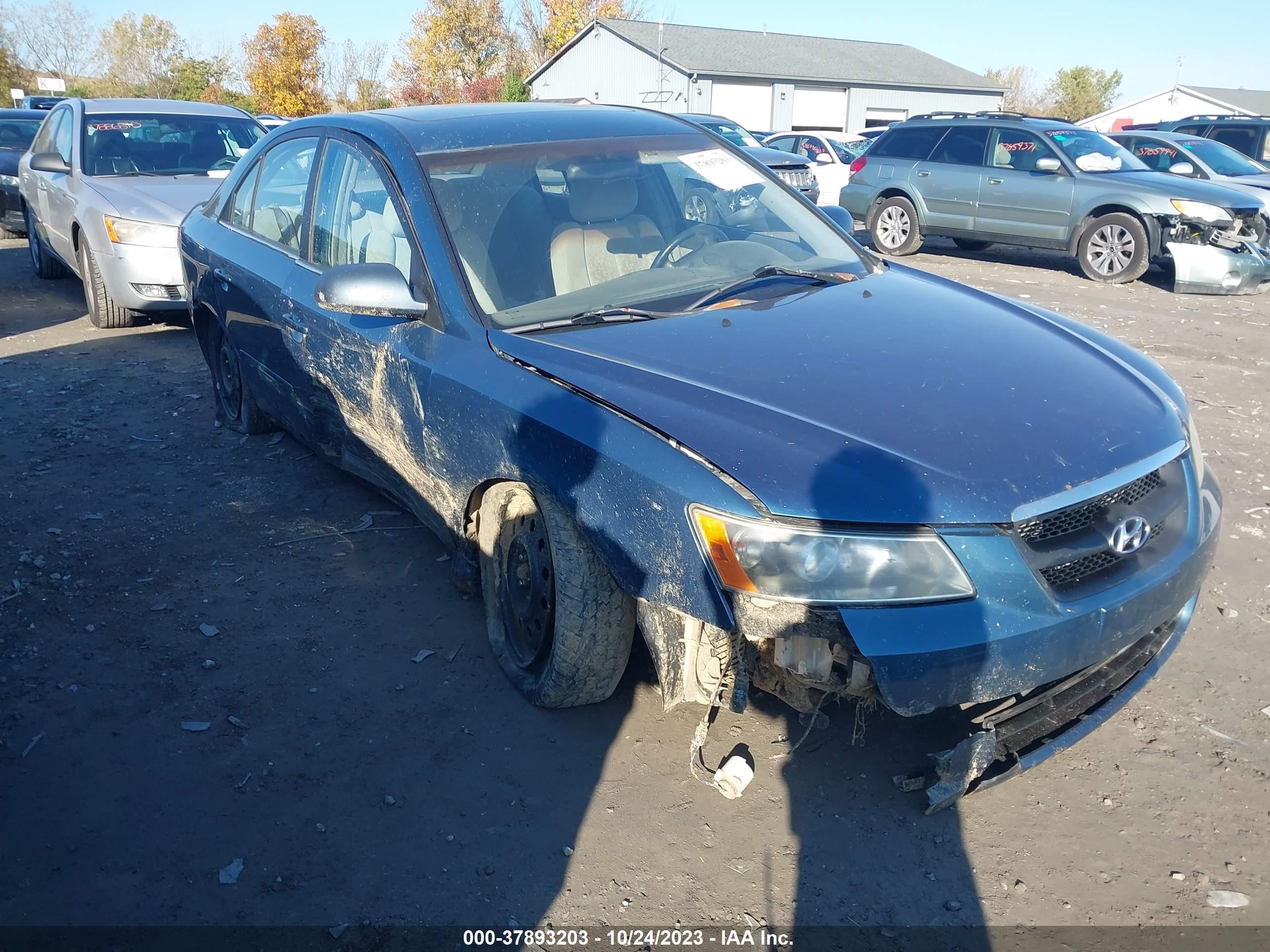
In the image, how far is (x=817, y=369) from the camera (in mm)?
2771

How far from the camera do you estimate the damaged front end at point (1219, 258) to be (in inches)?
399

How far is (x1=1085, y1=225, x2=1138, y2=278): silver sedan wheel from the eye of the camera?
10781mm

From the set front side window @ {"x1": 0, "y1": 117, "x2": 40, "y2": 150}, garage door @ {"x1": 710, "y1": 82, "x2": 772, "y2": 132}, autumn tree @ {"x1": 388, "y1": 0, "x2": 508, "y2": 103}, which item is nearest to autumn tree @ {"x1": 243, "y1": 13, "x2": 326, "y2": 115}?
autumn tree @ {"x1": 388, "y1": 0, "x2": 508, "y2": 103}

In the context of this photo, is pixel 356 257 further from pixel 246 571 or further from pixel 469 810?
pixel 469 810

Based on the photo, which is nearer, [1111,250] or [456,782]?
[456,782]

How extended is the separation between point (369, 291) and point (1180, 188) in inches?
393

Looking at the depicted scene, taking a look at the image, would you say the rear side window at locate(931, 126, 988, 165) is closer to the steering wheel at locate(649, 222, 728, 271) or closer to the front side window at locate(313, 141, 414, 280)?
the steering wheel at locate(649, 222, 728, 271)

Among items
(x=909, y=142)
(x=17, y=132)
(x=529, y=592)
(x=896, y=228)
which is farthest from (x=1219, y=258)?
(x=17, y=132)

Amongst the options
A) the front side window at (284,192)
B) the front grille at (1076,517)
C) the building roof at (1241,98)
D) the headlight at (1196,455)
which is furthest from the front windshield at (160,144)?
the building roof at (1241,98)

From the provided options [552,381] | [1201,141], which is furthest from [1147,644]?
[1201,141]

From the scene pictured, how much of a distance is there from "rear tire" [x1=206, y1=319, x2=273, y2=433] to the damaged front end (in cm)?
925

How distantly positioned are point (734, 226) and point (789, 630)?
6.80 ft

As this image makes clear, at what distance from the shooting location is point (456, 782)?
2.86 m

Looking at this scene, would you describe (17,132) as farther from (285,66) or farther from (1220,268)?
(285,66)
